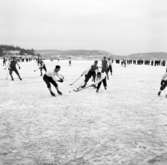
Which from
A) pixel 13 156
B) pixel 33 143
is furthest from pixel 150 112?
pixel 13 156

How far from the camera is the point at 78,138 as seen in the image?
220 inches

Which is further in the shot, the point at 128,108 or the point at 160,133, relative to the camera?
the point at 128,108

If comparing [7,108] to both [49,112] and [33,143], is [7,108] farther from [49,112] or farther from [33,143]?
[33,143]

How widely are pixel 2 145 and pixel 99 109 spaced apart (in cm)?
392

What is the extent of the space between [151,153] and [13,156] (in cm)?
228

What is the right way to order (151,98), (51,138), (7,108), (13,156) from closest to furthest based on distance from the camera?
(13,156) < (51,138) < (7,108) < (151,98)

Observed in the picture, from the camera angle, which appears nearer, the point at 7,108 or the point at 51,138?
the point at 51,138

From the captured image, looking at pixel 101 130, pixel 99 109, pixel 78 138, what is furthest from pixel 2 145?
pixel 99 109

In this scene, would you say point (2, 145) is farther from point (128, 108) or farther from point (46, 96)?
point (46, 96)

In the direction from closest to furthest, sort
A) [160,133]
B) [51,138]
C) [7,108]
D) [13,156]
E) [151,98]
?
[13,156], [51,138], [160,133], [7,108], [151,98]

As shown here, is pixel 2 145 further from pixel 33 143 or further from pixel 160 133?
pixel 160 133

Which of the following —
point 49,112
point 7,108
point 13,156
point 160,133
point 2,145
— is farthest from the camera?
point 7,108

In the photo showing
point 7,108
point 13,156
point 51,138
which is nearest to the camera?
point 13,156

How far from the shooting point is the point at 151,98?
36.3 ft
